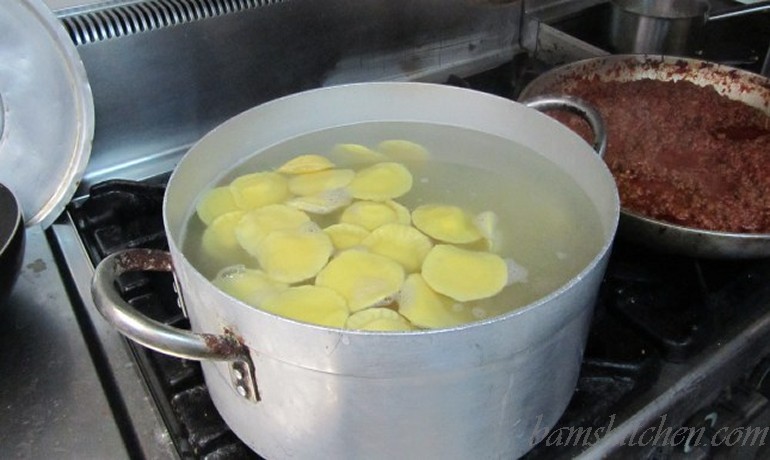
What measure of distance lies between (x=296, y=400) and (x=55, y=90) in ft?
1.99

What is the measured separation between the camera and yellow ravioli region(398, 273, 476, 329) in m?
0.62

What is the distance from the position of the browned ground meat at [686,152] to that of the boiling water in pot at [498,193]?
0.21m

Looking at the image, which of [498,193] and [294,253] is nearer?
[294,253]

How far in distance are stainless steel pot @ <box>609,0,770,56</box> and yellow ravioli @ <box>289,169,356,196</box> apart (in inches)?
29.3

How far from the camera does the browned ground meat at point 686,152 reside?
3.05 feet

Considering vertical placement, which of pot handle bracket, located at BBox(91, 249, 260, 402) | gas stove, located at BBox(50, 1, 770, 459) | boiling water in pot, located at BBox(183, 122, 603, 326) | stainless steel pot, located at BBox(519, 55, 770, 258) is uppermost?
pot handle bracket, located at BBox(91, 249, 260, 402)

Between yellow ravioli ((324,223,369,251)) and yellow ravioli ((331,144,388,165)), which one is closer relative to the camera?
yellow ravioli ((324,223,369,251))

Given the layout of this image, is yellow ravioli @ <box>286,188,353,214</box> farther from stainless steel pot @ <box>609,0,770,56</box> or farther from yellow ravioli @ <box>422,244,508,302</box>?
stainless steel pot @ <box>609,0,770,56</box>

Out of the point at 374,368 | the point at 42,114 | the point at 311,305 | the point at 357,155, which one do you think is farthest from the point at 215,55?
the point at 374,368

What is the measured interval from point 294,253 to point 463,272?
0.54 feet

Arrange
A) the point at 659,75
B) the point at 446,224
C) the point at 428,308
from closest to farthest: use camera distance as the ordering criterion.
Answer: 1. the point at 428,308
2. the point at 446,224
3. the point at 659,75

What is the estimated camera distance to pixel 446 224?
731 millimetres

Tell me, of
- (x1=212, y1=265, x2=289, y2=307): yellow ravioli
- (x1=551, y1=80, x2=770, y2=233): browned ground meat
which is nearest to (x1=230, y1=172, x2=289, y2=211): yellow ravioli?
Result: (x1=212, y1=265, x2=289, y2=307): yellow ravioli

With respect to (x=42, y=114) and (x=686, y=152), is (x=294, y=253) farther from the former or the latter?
(x=686, y=152)
